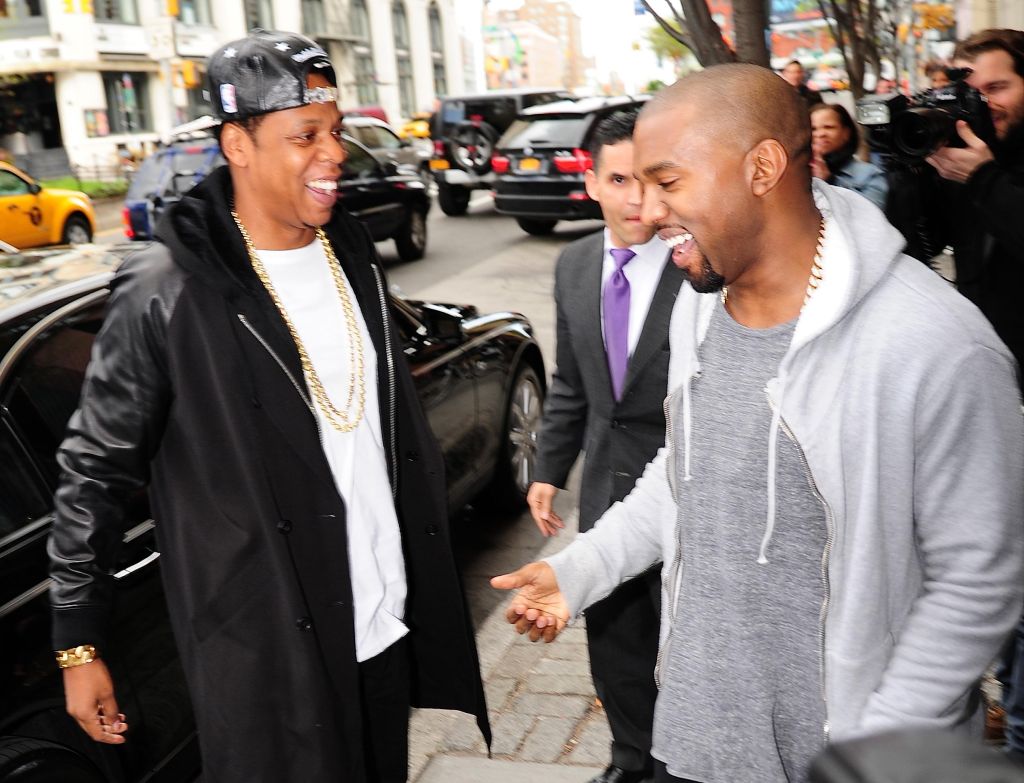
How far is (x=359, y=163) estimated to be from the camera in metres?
13.5

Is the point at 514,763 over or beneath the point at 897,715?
beneath

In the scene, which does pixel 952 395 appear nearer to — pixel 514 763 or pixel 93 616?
pixel 93 616

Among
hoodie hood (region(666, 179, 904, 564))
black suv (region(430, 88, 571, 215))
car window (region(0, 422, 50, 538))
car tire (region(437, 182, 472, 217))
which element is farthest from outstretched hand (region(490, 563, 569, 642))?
car tire (region(437, 182, 472, 217))

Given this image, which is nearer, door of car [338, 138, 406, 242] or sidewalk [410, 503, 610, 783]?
sidewalk [410, 503, 610, 783]

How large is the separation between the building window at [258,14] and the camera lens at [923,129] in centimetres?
4904

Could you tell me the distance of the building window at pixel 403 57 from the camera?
6369 centimetres

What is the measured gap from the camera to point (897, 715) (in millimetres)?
1638

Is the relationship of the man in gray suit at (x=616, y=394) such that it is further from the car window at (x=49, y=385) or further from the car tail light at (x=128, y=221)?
the car tail light at (x=128, y=221)

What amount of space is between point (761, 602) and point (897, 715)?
280 millimetres

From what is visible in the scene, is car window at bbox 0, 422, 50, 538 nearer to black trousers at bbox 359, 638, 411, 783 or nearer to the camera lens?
black trousers at bbox 359, 638, 411, 783

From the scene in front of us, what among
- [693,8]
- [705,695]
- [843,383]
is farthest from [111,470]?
[693,8]

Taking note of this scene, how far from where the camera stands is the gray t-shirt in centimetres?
178

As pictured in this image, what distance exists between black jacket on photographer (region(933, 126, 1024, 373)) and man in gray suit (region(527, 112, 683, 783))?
89 centimetres

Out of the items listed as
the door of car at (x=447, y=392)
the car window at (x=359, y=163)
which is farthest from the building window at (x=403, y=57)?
the door of car at (x=447, y=392)
